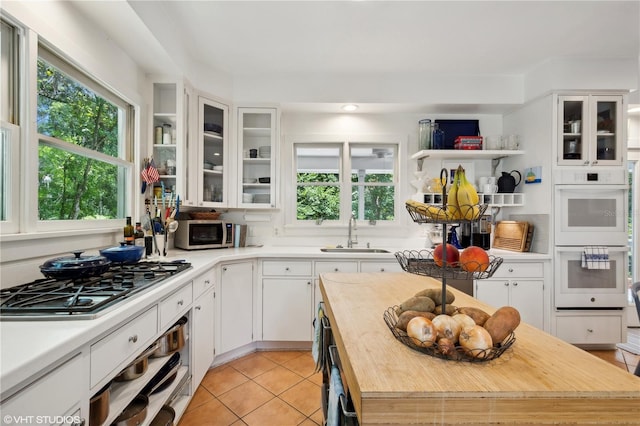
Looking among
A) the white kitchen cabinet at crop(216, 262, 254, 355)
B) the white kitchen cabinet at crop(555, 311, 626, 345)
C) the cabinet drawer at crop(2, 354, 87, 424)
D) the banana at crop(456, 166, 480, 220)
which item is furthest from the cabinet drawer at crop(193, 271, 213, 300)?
the white kitchen cabinet at crop(555, 311, 626, 345)

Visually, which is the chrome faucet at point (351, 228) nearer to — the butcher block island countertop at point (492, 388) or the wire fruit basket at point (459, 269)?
the wire fruit basket at point (459, 269)

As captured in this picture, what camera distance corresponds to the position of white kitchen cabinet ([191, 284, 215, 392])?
6.02 ft

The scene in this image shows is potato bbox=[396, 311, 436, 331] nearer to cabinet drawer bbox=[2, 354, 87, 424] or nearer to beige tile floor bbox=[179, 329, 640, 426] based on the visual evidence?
cabinet drawer bbox=[2, 354, 87, 424]

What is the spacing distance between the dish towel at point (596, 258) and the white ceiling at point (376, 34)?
1771mm

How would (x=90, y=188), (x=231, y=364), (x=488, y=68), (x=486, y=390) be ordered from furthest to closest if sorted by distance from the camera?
(x=488, y=68) < (x=231, y=364) < (x=90, y=188) < (x=486, y=390)

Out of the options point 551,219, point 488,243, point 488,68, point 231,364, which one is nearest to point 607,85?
point 488,68

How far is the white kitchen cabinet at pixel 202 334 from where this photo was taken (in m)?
1.83

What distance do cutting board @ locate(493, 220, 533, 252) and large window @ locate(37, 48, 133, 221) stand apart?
3593 millimetres

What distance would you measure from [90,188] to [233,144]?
51.6 inches

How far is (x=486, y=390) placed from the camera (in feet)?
1.86

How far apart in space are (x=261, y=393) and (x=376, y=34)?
285 centimetres

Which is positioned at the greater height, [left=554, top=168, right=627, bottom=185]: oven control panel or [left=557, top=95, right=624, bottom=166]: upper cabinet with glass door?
[left=557, top=95, right=624, bottom=166]: upper cabinet with glass door

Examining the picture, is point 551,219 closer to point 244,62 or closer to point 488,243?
point 488,243

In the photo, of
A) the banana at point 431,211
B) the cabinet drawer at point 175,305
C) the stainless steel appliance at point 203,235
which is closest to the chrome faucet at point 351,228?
the stainless steel appliance at point 203,235
